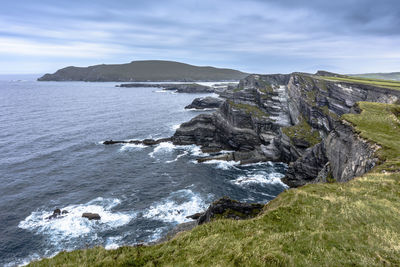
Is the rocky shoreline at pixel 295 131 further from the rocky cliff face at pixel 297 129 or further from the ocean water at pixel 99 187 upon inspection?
the ocean water at pixel 99 187

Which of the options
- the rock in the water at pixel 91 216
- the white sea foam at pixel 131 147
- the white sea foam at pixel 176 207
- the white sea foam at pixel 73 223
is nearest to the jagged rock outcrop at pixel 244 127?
the white sea foam at pixel 131 147

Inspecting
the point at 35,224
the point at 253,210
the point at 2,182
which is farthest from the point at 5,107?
the point at 253,210

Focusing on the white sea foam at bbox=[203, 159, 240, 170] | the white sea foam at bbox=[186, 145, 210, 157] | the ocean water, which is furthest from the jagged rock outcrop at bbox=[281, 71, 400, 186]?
the white sea foam at bbox=[186, 145, 210, 157]

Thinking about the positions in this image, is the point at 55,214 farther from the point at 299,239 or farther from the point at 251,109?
the point at 251,109

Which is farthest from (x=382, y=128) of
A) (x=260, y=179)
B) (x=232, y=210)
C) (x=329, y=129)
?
(x=232, y=210)

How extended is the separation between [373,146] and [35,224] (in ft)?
166

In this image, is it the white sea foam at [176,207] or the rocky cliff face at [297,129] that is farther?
the rocky cliff face at [297,129]

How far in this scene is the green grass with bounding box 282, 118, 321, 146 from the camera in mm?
55844

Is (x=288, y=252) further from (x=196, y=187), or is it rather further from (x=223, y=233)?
(x=196, y=187)

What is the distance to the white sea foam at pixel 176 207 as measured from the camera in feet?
119

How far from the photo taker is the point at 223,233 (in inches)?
567

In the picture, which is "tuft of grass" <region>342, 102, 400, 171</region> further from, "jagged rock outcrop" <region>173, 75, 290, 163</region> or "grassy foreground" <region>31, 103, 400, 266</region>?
"jagged rock outcrop" <region>173, 75, 290, 163</region>

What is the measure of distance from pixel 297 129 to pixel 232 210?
44.4 meters

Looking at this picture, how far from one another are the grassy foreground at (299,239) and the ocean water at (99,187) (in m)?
20.7
